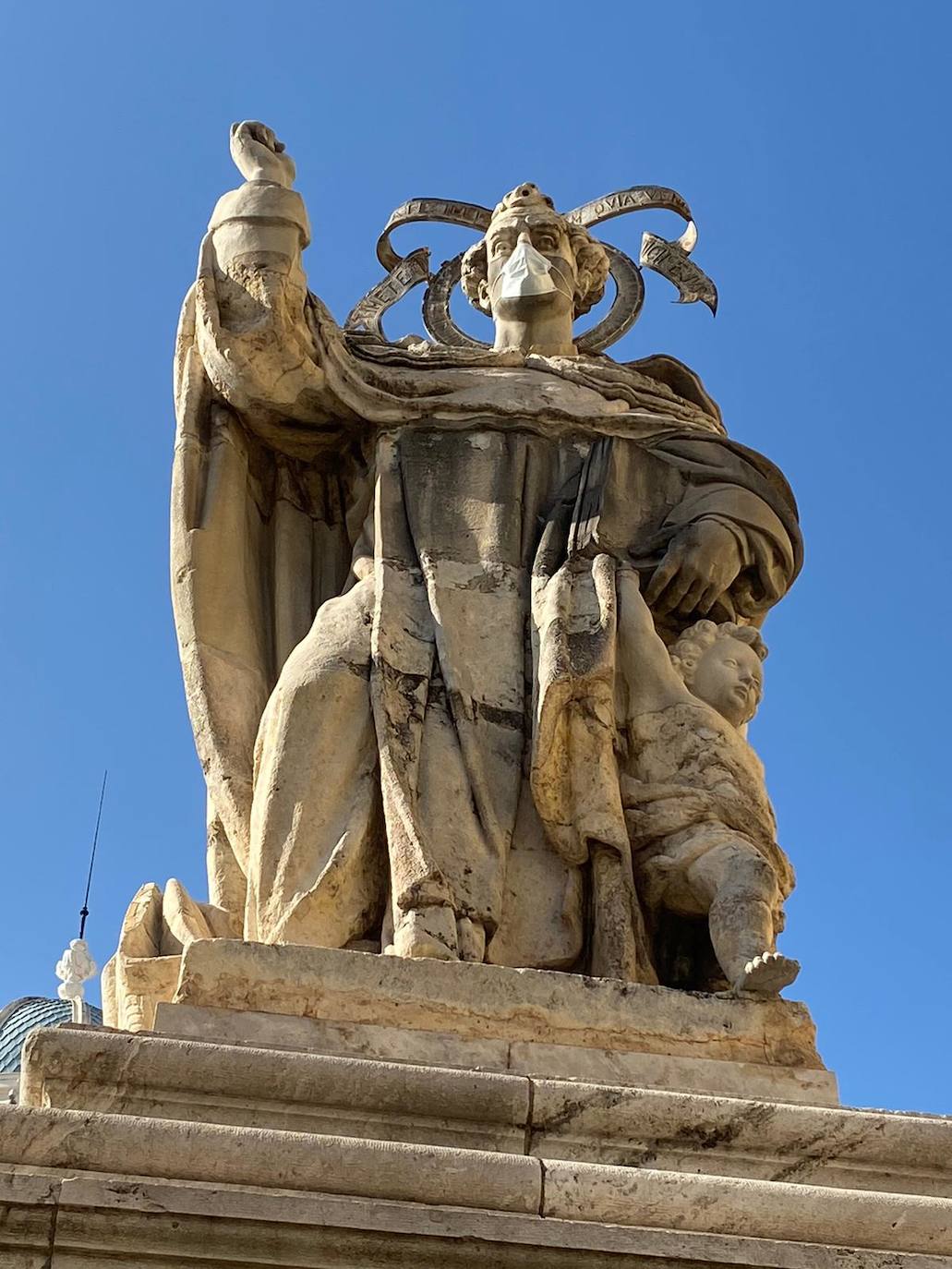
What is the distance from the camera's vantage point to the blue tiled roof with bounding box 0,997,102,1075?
2052 cm

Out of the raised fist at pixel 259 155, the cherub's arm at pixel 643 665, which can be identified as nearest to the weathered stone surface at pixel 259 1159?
the cherub's arm at pixel 643 665

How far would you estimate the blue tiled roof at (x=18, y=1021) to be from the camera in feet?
67.3

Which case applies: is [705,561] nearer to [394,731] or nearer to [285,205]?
[394,731]

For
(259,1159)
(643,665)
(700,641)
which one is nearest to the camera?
(259,1159)

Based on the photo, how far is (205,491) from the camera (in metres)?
7.58

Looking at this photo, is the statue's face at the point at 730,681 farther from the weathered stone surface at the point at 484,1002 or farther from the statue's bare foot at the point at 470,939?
the weathered stone surface at the point at 484,1002

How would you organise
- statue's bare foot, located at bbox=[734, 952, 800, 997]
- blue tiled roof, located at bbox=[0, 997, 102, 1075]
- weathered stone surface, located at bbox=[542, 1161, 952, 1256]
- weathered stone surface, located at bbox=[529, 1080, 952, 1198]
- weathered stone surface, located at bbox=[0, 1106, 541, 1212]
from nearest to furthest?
weathered stone surface, located at bbox=[0, 1106, 541, 1212]
weathered stone surface, located at bbox=[542, 1161, 952, 1256]
weathered stone surface, located at bbox=[529, 1080, 952, 1198]
statue's bare foot, located at bbox=[734, 952, 800, 997]
blue tiled roof, located at bbox=[0, 997, 102, 1075]

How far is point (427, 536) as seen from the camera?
720cm

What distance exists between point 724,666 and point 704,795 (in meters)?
0.58

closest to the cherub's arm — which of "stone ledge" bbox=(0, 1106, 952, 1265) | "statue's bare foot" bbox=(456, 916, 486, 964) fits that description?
"statue's bare foot" bbox=(456, 916, 486, 964)

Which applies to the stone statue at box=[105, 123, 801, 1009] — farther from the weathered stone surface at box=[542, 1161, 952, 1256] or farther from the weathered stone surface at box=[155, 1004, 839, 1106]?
the weathered stone surface at box=[542, 1161, 952, 1256]

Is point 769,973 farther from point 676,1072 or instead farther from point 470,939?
point 470,939

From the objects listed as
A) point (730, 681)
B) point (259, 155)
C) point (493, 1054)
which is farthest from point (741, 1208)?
point (259, 155)

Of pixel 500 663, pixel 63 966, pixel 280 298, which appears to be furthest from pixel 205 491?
pixel 63 966
